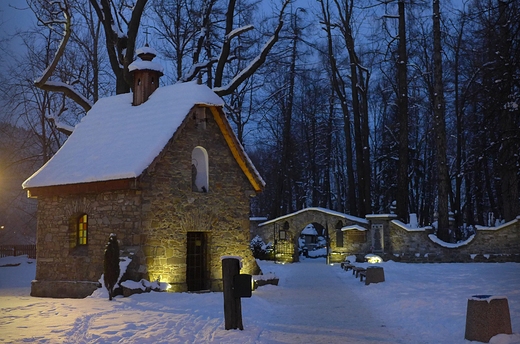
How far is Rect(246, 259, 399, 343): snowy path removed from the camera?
8.70 metres

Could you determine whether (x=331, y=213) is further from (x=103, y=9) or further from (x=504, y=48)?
(x=504, y=48)

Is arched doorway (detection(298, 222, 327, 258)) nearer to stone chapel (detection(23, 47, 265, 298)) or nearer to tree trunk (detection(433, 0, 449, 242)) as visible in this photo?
tree trunk (detection(433, 0, 449, 242))

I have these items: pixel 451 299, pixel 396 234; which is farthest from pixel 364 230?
pixel 451 299

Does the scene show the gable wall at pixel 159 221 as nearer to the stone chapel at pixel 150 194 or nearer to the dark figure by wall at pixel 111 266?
the stone chapel at pixel 150 194

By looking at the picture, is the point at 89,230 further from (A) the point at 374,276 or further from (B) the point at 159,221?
(A) the point at 374,276

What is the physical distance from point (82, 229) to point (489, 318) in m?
11.9

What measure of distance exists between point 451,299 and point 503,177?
12824 mm

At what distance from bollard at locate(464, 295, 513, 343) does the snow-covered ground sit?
0.59 ft

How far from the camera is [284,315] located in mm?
11000

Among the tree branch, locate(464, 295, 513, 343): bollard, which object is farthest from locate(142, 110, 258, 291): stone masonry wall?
locate(464, 295, 513, 343): bollard

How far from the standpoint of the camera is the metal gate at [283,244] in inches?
1166

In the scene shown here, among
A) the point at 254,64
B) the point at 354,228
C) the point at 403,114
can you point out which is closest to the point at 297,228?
the point at 354,228

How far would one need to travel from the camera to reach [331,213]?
1126 inches

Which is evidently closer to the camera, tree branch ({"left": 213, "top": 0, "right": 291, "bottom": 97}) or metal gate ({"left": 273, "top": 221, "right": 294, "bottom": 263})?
tree branch ({"left": 213, "top": 0, "right": 291, "bottom": 97})
